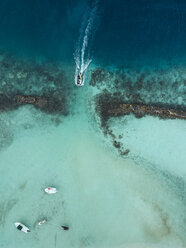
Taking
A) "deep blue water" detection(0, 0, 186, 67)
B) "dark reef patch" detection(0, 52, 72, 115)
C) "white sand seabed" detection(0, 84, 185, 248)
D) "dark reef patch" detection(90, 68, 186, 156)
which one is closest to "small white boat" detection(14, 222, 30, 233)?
"white sand seabed" detection(0, 84, 185, 248)

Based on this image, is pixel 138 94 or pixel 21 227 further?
pixel 138 94

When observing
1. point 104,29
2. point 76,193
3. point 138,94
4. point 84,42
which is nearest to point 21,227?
point 76,193

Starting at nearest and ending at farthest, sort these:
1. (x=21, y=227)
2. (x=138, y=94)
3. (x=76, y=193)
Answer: (x=21, y=227)
(x=76, y=193)
(x=138, y=94)

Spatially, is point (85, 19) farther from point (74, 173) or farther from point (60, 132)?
point (74, 173)

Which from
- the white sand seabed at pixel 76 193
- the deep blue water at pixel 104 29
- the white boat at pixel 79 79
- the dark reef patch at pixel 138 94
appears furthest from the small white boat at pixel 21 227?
the deep blue water at pixel 104 29

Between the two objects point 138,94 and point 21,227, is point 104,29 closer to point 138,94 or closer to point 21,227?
point 138,94

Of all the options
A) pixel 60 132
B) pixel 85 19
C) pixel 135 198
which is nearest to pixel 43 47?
pixel 85 19
